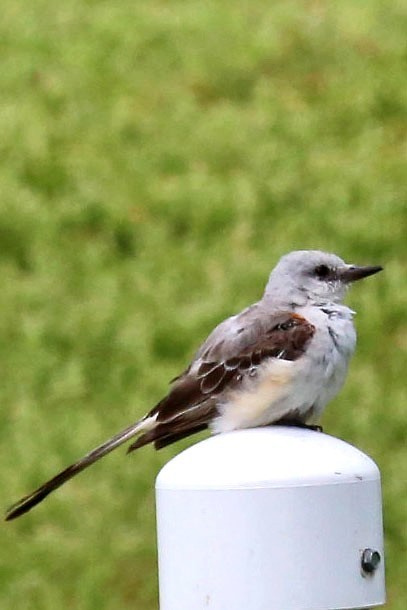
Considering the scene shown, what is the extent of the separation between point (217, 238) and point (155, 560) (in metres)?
2.66

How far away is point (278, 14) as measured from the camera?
11.4 m

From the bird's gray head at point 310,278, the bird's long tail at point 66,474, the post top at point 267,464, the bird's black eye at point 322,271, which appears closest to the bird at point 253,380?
the bird's long tail at point 66,474

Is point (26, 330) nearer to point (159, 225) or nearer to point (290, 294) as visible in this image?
point (159, 225)

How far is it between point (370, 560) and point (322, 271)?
1.84 meters

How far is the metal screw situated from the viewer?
329 centimetres

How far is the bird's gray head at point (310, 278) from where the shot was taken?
4918 millimetres

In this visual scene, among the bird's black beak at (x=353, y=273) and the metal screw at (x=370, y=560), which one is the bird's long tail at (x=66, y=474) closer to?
the bird's black beak at (x=353, y=273)

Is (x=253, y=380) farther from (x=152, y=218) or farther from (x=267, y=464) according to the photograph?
(x=152, y=218)

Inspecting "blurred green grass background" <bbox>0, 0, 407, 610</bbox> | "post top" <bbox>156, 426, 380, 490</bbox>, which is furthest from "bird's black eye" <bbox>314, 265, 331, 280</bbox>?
"blurred green grass background" <bbox>0, 0, 407, 610</bbox>

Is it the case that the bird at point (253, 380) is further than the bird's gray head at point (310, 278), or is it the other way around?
the bird's gray head at point (310, 278)

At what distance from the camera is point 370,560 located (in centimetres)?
330

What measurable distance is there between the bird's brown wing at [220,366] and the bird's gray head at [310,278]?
0.92 feet

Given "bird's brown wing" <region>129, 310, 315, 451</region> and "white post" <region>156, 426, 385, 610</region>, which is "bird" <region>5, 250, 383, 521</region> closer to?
"bird's brown wing" <region>129, 310, 315, 451</region>

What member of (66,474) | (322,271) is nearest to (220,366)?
(66,474)
